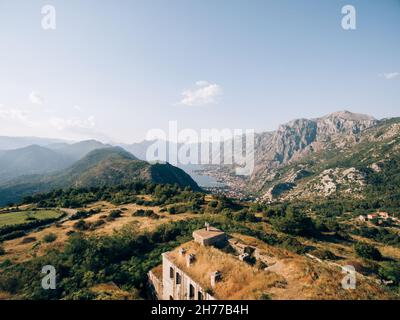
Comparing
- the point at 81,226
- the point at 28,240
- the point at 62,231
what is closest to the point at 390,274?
the point at 81,226

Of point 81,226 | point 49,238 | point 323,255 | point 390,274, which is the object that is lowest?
point 390,274

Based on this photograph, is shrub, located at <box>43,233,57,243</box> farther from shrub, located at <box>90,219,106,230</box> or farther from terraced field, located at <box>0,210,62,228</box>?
terraced field, located at <box>0,210,62,228</box>

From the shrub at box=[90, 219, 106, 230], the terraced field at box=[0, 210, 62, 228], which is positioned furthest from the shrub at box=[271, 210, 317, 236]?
the terraced field at box=[0, 210, 62, 228]

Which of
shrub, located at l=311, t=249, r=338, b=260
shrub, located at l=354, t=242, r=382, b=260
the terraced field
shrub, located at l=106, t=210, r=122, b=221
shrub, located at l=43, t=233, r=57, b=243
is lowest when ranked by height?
shrub, located at l=354, t=242, r=382, b=260

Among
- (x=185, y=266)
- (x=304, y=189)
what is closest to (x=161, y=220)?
(x=185, y=266)

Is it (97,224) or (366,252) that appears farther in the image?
(97,224)

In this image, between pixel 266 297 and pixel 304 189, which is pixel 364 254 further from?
pixel 304 189

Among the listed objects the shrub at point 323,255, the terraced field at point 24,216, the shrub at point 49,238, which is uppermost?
the terraced field at point 24,216

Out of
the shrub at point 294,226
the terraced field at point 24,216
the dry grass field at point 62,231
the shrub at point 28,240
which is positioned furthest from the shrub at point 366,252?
the terraced field at point 24,216

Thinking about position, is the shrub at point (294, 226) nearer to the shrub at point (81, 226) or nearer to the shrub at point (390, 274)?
the shrub at point (390, 274)

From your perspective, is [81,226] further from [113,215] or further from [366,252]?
[366,252]

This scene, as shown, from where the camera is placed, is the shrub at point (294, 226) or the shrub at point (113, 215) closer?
the shrub at point (294, 226)

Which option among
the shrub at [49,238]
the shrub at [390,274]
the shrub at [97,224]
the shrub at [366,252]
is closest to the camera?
the shrub at [390,274]
